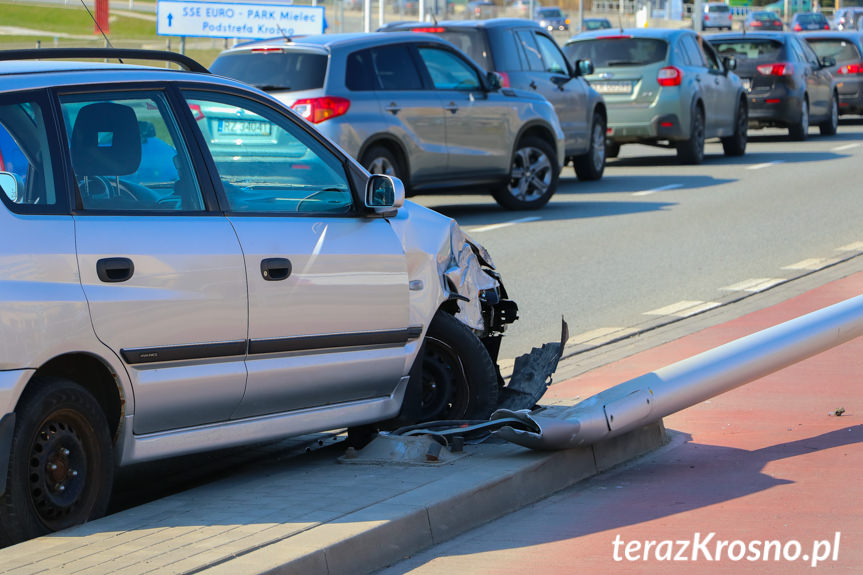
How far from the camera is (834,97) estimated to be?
94.9 feet

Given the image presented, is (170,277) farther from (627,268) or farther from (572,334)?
(627,268)

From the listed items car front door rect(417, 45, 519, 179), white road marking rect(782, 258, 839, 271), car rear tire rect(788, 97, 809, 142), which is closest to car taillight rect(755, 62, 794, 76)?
car rear tire rect(788, 97, 809, 142)

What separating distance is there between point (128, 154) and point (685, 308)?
19.9 feet

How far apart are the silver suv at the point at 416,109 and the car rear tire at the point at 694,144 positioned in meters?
5.66

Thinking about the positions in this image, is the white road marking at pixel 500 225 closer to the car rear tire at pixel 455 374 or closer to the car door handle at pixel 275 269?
the car rear tire at pixel 455 374

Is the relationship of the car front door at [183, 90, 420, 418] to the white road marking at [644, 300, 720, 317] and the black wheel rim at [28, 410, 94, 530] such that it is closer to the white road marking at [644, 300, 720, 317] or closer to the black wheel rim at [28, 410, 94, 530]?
the black wheel rim at [28, 410, 94, 530]

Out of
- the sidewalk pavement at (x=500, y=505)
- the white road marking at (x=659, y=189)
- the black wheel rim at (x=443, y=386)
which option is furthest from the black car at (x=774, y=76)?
the black wheel rim at (x=443, y=386)

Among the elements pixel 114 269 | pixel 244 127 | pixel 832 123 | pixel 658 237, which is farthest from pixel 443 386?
pixel 832 123

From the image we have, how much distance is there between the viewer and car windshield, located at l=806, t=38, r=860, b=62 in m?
30.9

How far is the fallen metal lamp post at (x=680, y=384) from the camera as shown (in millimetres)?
5848

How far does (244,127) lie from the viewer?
6.22 m

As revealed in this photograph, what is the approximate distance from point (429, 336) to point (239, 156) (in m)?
1.16

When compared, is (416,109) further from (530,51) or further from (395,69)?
(530,51)

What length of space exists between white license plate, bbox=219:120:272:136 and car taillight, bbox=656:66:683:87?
15741 mm
